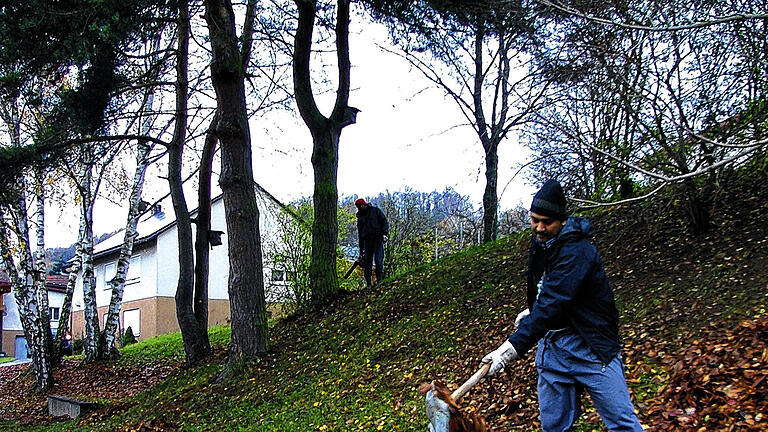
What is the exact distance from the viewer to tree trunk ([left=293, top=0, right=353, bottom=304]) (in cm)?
1313

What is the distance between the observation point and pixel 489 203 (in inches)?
601

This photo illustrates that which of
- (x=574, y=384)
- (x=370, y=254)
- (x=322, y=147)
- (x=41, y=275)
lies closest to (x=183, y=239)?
(x=322, y=147)

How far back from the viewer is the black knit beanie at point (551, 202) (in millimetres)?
3689

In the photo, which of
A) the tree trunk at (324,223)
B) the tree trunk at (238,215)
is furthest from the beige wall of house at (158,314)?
the tree trunk at (238,215)

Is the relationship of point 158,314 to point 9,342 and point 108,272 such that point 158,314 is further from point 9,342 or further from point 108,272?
point 9,342

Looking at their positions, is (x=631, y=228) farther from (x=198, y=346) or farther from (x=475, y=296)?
(x=198, y=346)

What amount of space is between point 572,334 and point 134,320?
33.2m

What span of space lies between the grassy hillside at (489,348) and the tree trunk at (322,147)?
75cm

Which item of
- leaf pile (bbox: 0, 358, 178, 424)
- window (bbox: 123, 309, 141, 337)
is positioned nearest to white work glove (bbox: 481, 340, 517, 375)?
leaf pile (bbox: 0, 358, 178, 424)

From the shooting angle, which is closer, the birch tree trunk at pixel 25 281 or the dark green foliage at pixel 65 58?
the dark green foliage at pixel 65 58

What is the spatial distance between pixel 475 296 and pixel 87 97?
24.4 feet

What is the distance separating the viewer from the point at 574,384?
3.58 metres

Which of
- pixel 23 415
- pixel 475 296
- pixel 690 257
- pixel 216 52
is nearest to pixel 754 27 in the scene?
pixel 690 257

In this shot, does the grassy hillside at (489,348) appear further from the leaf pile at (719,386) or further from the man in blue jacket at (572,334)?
the man in blue jacket at (572,334)
